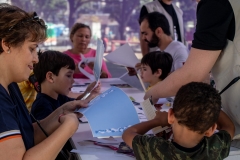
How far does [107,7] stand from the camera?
19.2 ft

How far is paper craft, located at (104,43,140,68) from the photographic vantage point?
8.80 ft

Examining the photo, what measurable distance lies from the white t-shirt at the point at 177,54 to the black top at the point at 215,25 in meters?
1.59

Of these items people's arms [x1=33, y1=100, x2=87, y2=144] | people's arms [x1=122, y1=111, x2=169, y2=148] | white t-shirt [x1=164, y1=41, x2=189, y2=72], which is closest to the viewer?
people's arms [x1=122, y1=111, x2=169, y2=148]

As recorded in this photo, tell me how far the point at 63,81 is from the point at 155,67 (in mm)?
907

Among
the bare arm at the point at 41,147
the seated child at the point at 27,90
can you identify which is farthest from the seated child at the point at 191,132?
the seated child at the point at 27,90

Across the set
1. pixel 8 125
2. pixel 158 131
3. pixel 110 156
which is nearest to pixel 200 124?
pixel 158 131

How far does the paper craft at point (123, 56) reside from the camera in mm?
2684

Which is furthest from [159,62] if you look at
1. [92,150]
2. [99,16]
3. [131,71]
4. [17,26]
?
[99,16]

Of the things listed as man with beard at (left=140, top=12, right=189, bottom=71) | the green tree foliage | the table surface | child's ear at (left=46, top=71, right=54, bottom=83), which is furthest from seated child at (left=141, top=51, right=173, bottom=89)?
the green tree foliage

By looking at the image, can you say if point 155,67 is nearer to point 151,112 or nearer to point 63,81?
point 63,81

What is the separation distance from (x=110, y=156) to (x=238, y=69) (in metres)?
0.57

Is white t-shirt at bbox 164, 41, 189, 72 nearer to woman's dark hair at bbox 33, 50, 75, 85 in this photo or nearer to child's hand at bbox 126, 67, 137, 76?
child's hand at bbox 126, 67, 137, 76

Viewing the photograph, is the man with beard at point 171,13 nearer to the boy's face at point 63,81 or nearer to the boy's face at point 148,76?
the boy's face at point 148,76

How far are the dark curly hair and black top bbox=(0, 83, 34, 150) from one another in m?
0.51
